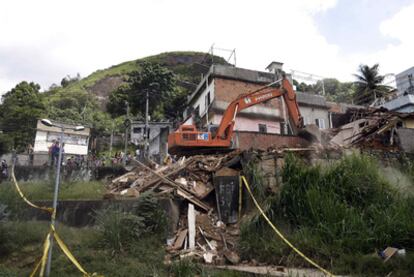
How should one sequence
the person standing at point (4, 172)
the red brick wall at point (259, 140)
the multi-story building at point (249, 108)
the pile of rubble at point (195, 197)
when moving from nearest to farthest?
the pile of rubble at point (195, 197) < the person standing at point (4, 172) < the red brick wall at point (259, 140) < the multi-story building at point (249, 108)

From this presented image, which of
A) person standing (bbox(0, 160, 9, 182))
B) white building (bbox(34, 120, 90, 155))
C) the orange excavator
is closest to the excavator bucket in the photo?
the orange excavator

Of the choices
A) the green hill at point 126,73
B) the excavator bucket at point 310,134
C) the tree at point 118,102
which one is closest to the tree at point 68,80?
the green hill at point 126,73

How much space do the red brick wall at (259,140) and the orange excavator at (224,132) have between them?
1.25 meters

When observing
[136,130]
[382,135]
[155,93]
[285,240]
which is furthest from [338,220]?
Answer: [136,130]

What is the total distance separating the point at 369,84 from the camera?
112 ft

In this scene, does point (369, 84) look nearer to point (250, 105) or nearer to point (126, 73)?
point (250, 105)

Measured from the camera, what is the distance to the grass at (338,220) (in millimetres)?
5922

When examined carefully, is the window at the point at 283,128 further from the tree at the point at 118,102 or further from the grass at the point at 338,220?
the tree at the point at 118,102

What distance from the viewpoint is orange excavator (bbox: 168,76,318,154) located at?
37.8ft

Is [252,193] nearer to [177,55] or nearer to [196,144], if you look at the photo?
[196,144]

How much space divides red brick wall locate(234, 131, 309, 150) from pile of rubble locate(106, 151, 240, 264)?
3.11 m

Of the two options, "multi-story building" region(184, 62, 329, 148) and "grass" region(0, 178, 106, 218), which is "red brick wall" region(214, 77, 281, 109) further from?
"grass" region(0, 178, 106, 218)

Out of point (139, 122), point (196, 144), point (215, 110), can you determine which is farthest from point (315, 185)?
point (139, 122)

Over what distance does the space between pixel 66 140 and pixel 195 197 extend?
2568cm
